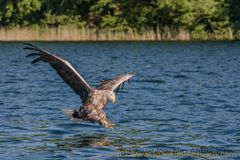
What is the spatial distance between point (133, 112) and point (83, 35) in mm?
46472

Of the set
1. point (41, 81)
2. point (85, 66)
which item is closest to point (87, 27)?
point (85, 66)

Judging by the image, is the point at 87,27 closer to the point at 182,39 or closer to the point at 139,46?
the point at 182,39

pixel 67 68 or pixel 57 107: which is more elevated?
pixel 67 68

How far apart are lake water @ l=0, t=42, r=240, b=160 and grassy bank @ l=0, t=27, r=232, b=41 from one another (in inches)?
913

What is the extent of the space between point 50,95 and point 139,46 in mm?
32422

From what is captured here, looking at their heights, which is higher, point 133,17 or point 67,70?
point 67,70

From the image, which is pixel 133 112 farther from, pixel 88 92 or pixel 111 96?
pixel 111 96

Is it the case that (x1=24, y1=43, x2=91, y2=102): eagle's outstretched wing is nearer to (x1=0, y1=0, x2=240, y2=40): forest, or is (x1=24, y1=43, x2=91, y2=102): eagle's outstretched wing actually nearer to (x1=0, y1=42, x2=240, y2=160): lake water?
(x1=0, y1=42, x2=240, y2=160): lake water

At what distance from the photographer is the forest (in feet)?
221

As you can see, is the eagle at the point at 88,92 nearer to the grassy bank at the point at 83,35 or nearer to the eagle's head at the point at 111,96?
the eagle's head at the point at 111,96

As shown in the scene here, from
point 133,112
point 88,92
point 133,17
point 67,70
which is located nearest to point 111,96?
point 88,92

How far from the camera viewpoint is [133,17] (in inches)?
2844

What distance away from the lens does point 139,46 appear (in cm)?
5769

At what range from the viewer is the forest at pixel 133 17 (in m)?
67.3
